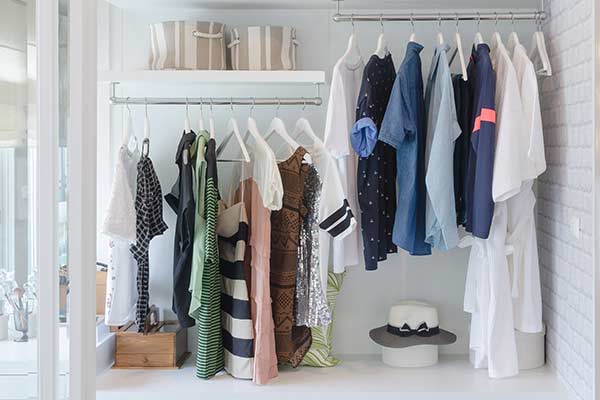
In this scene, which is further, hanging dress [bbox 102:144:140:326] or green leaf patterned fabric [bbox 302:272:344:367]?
green leaf patterned fabric [bbox 302:272:344:367]

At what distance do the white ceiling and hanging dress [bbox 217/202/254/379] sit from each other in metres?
0.82

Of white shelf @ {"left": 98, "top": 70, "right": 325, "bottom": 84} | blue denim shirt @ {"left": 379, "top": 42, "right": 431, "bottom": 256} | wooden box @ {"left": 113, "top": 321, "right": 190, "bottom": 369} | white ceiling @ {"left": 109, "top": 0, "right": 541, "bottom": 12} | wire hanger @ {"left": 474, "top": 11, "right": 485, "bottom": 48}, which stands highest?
white ceiling @ {"left": 109, "top": 0, "right": 541, "bottom": 12}

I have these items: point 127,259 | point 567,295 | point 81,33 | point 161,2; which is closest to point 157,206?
point 127,259

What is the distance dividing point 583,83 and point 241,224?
1.24 m

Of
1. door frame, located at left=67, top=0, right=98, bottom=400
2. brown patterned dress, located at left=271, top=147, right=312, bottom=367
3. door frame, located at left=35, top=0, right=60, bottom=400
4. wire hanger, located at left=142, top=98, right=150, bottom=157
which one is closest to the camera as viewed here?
door frame, located at left=35, top=0, right=60, bottom=400

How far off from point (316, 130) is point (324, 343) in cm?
86

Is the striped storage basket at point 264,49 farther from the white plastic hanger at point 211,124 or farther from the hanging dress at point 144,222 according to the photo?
the hanging dress at point 144,222

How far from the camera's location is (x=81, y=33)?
1867mm

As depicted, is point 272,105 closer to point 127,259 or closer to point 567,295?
point 127,259

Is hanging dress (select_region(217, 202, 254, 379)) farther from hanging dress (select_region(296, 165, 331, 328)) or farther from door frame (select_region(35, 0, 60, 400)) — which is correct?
door frame (select_region(35, 0, 60, 400))

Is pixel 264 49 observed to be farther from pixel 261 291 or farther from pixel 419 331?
pixel 419 331

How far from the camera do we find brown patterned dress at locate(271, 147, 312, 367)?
2803 mm

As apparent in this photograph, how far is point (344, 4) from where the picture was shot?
3062mm

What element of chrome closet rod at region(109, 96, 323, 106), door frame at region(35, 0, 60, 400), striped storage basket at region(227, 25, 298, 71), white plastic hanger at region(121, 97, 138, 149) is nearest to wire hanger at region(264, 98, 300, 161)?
chrome closet rod at region(109, 96, 323, 106)
